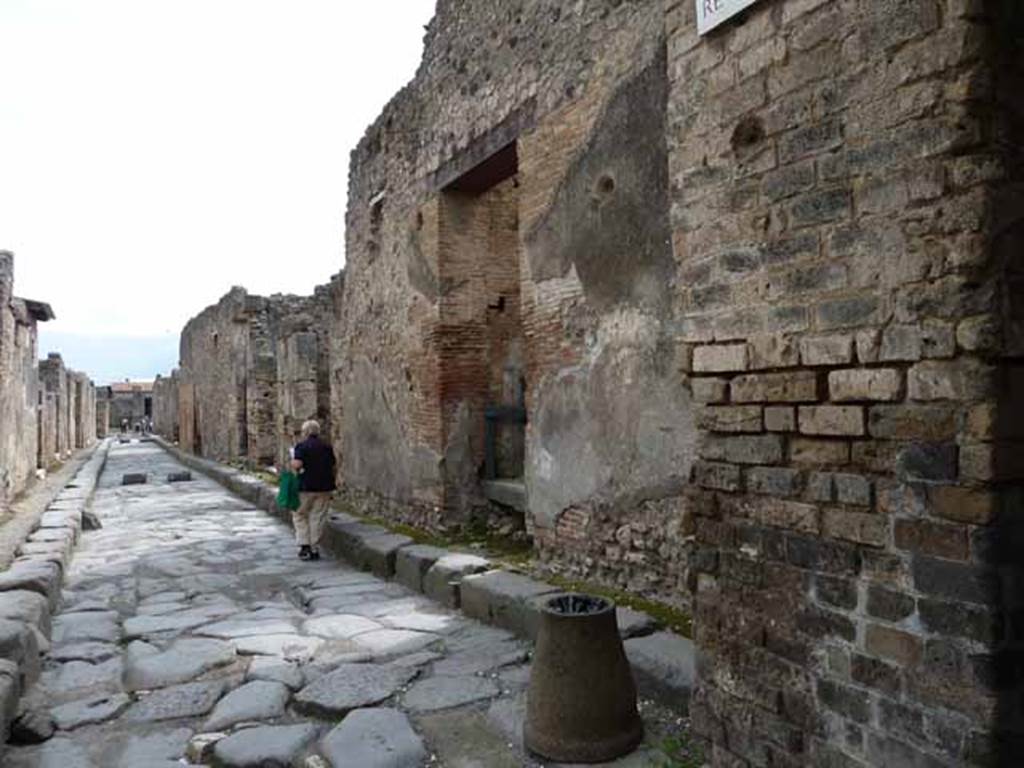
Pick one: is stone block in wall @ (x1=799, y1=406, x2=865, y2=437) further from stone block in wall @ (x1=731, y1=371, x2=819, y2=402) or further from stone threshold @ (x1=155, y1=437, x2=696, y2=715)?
stone threshold @ (x1=155, y1=437, x2=696, y2=715)

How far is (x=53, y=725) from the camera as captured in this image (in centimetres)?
331

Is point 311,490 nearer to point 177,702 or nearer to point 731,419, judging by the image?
point 177,702

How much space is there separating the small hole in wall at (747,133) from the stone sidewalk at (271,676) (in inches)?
83.1

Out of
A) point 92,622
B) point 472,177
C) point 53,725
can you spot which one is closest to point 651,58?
point 472,177

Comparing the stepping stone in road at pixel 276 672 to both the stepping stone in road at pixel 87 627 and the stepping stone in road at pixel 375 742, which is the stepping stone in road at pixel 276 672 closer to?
the stepping stone in road at pixel 375 742

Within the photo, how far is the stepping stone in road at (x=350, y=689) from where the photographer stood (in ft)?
11.2

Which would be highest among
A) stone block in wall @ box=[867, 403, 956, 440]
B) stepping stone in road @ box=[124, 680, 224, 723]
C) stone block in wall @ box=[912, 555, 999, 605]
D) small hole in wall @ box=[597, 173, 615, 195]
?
small hole in wall @ box=[597, 173, 615, 195]

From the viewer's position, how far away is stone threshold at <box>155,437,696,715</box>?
128 inches

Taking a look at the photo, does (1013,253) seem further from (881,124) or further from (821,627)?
(821,627)

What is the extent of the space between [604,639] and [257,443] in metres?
13.5

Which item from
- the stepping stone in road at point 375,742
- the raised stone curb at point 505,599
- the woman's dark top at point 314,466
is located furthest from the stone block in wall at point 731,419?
the woman's dark top at point 314,466

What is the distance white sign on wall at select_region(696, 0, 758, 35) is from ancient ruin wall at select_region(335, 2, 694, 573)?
175cm

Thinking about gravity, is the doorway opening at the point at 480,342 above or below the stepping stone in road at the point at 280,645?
above

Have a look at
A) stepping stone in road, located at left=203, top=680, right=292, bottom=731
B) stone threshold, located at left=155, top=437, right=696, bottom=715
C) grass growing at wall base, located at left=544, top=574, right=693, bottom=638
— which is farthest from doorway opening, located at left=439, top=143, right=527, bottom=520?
stepping stone in road, located at left=203, top=680, right=292, bottom=731
